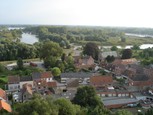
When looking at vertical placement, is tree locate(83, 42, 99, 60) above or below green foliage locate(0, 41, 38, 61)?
above

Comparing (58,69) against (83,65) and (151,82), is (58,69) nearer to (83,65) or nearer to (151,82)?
(83,65)

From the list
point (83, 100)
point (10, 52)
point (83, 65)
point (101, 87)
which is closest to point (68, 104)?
point (83, 100)

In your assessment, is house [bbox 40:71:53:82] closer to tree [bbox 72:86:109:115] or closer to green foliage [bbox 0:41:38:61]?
tree [bbox 72:86:109:115]

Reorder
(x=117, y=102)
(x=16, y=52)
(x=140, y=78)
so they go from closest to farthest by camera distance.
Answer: (x=117, y=102)
(x=140, y=78)
(x=16, y=52)

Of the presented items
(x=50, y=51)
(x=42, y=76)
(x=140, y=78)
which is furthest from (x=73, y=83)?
(x=50, y=51)

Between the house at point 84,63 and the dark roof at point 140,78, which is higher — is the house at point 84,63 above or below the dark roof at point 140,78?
below

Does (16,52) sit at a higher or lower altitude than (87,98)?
lower

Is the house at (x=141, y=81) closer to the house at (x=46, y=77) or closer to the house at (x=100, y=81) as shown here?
the house at (x=100, y=81)

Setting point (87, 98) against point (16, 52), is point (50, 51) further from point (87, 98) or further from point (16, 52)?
point (87, 98)

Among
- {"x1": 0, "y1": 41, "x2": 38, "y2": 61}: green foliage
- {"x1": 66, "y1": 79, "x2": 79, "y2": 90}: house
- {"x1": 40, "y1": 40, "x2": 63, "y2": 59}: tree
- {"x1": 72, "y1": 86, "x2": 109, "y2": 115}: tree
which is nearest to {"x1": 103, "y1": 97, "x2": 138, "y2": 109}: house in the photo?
{"x1": 72, "y1": 86, "x2": 109, "y2": 115}: tree

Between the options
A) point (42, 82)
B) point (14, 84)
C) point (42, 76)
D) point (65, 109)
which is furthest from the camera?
point (42, 76)

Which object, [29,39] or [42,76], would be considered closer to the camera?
[42,76]

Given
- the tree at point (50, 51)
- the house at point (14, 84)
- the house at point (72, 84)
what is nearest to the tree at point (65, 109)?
the house at point (72, 84)
